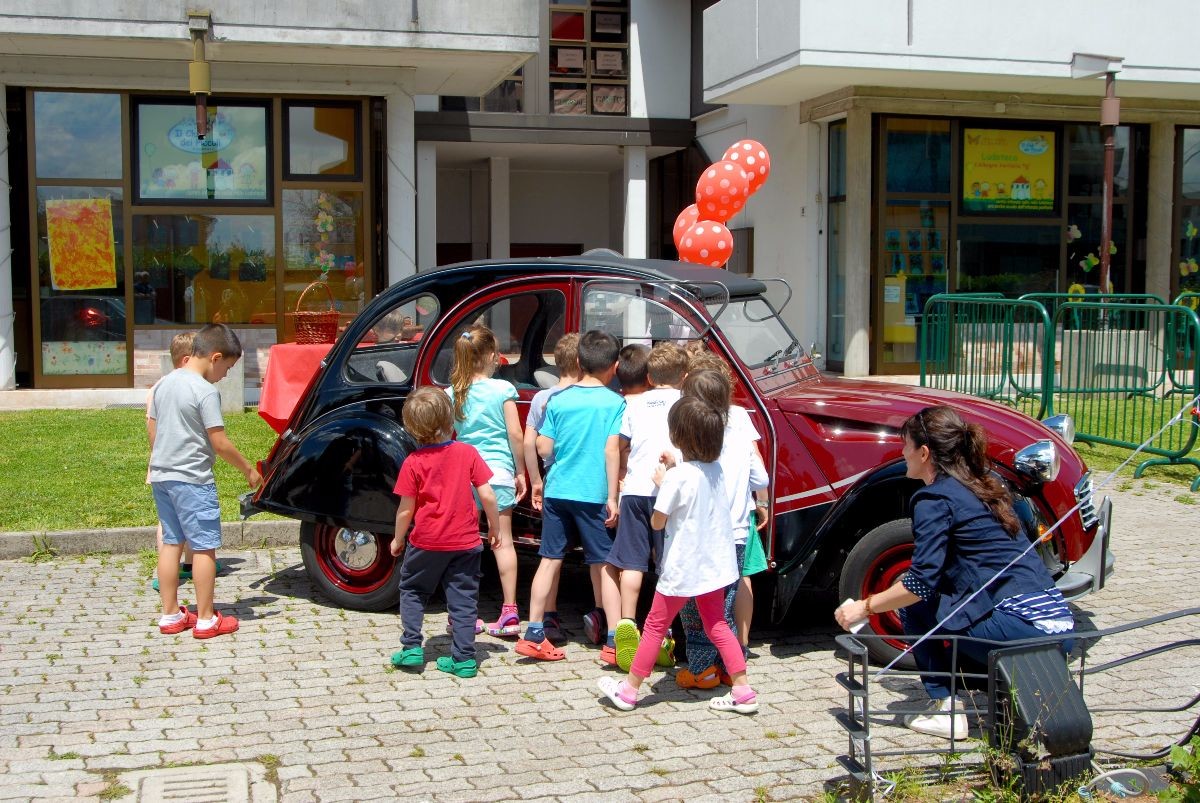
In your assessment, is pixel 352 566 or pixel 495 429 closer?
pixel 495 429

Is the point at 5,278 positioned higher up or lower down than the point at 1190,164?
lower down

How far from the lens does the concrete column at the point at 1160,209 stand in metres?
18.6

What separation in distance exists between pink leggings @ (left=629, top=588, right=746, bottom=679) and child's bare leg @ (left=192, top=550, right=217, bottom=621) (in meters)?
2.37

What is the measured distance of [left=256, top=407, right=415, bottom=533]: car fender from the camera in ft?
21.1

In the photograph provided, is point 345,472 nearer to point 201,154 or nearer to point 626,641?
point 626,641

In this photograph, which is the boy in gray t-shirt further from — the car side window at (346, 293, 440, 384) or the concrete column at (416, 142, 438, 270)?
the concrete column at (416, 142, 438, 270)

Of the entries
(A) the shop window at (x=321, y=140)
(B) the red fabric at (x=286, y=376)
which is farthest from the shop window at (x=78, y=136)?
(B) the red fabric at (x=286, y=376)

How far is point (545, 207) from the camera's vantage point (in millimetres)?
25672

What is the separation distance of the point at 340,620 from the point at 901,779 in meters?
3.42

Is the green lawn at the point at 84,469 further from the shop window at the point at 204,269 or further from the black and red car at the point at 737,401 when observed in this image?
the shop window at the point at 204,269

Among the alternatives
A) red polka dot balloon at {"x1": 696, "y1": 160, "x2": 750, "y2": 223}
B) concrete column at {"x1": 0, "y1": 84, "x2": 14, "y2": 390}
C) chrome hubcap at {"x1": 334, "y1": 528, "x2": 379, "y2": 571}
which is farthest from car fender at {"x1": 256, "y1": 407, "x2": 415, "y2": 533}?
concrete column at {"x1": 0, "y1": 84, "x2": 14, "y2": 390}

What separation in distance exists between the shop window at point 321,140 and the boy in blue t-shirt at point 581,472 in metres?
11.0

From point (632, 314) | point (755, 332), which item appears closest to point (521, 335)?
point (632, 314)

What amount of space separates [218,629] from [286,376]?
458 cm
